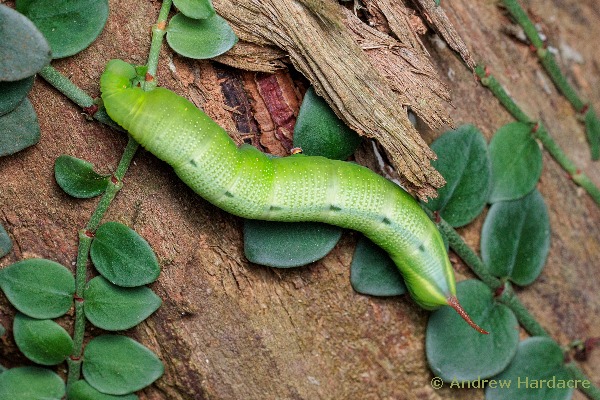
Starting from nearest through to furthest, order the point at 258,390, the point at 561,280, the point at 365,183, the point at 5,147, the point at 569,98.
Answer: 1. the point at 5,147
2. the point at 365,183
3. the point at 258,390
4. the point at 561,280
5. the point at 569,98

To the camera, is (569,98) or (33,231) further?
(569,98)

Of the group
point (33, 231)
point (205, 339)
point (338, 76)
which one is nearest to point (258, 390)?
point (205, 339)

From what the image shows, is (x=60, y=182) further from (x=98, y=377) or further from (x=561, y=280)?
(x=561, y=280)

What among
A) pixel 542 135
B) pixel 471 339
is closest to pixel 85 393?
pixel 471 339

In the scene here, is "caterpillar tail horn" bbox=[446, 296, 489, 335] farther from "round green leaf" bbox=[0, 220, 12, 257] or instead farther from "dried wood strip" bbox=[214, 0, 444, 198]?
"round green leaf" bbox=[0, 220, 12, 257]

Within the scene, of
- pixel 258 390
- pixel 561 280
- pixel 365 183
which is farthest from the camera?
pixel 561 280

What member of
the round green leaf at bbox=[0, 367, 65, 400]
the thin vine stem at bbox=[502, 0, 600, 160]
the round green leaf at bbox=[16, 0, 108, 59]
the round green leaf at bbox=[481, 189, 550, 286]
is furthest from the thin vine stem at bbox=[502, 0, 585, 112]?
the round green leaf at bbox=[0, 367, 65, 400]

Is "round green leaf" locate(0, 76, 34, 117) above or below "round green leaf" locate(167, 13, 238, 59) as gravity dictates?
below
